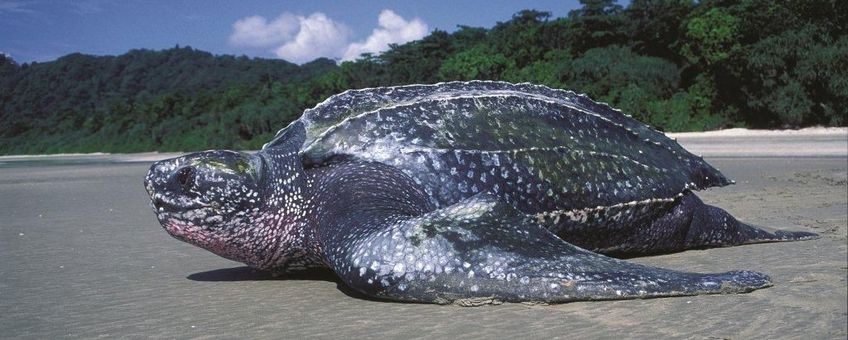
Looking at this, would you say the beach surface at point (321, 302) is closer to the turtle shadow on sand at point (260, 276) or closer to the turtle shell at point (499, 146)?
the turtle shadow on sand at point (260, 276)

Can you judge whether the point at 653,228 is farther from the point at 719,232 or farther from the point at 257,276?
the point at 257,276

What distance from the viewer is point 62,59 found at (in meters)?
98.4

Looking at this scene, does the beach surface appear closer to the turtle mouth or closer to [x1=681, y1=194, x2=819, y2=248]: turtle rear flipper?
[x1=681, y1=194, x2=819, y2=248]: turtle rear flipper

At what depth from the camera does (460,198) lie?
3117mm

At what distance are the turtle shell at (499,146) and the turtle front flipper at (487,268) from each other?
0.55 metres

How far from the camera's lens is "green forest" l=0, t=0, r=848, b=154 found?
2188 centimetres

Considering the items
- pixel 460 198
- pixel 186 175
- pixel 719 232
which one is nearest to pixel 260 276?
pixel 186 175

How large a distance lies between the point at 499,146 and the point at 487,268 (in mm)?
1017

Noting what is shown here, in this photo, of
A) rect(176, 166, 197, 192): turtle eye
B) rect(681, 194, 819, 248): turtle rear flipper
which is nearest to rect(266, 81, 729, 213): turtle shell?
rect(681, 194, 819, 248): turtle rear flipper

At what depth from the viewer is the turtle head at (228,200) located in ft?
10.00

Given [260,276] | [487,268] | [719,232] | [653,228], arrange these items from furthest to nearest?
[719,232] < [653,228] < [260,276] < [487,268]

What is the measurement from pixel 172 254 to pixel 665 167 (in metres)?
3.17

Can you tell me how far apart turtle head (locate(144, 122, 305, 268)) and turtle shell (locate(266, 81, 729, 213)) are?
197mm

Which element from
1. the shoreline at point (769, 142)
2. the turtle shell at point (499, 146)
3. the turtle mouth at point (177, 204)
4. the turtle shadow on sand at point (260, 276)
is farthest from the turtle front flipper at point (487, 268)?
the shoreline at point (769, 142)
